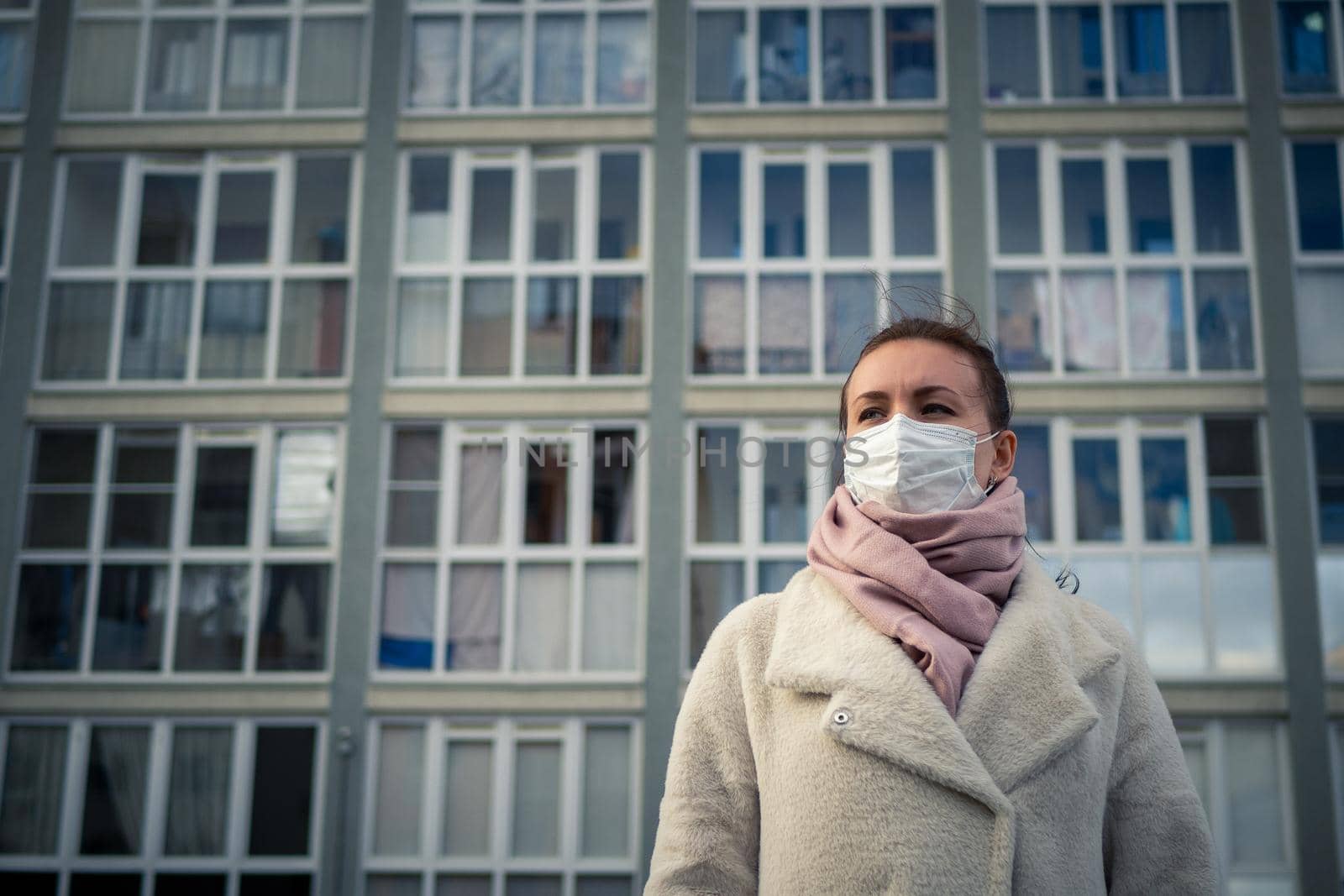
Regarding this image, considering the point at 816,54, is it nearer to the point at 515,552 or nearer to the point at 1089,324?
the point at 1089,324

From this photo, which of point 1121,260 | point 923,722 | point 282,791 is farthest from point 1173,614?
point 923,722

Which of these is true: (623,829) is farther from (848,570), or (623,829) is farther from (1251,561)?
(848,570)

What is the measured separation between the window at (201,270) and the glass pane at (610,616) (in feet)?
10.9

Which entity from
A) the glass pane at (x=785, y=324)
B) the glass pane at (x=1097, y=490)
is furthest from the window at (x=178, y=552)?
the glass pane at (x=1097, y=490)

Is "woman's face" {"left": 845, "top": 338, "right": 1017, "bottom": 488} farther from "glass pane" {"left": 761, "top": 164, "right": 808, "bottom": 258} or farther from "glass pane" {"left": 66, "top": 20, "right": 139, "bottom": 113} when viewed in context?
"glass pane" {"left": 66, "top": 20, "right": 139, "bottom": 113}

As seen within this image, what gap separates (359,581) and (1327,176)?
1020 centimetres

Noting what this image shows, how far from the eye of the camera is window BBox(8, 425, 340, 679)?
11.4 m

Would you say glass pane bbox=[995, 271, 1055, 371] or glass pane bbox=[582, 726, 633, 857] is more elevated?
glass pane bbox=[995, 271, 1055, 371]

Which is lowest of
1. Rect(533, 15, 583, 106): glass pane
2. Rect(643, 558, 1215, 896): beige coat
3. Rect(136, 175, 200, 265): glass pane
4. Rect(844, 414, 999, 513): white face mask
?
Rect(643, 558, 1215, 896): beige coat

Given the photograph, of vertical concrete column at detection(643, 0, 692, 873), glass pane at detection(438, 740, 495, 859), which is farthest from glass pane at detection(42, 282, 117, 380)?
vertical concrete column at detection(643, 0, 692, 873)

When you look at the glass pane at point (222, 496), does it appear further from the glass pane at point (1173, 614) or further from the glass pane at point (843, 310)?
the glass pane at point (1173, 614)

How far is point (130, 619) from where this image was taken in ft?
37.8

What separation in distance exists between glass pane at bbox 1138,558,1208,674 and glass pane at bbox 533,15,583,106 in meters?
7.31

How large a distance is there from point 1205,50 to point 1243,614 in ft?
18.2
